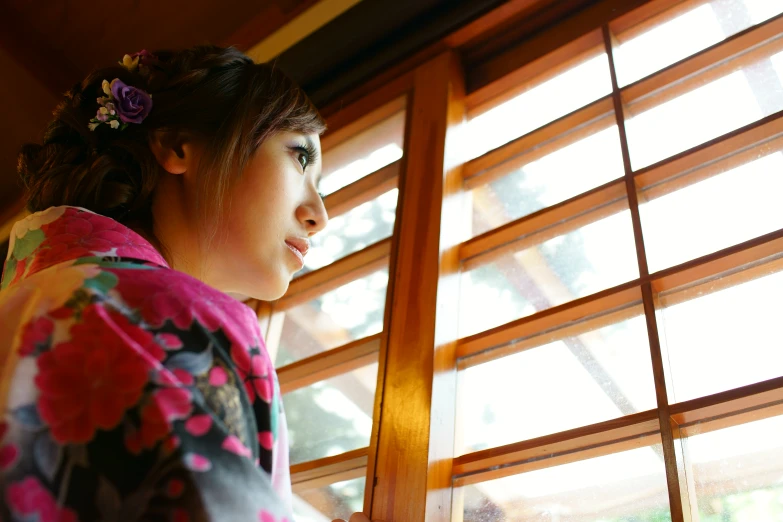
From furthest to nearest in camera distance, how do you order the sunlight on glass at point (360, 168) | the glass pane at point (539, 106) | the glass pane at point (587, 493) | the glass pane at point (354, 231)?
the sunlight on glass at point (360, 168) → the glass pane at point (354, 231) → the glass pane at point (539, 106) → the glass pane at point (587, 493)

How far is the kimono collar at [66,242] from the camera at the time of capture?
0.85 metres

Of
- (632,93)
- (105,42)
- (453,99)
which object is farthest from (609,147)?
(105,42)

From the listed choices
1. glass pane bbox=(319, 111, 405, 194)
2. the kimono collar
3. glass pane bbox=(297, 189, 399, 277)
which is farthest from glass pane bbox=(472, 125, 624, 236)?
the kimono collar

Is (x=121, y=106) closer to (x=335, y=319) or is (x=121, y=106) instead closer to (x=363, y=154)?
(x=335, y=319)

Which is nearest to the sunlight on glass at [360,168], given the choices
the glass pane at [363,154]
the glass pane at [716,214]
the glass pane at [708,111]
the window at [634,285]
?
the glass pane at [363,154]

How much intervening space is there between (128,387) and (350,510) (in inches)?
37.5

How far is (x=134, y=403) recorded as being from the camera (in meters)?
0.62

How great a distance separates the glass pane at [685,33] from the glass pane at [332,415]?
81 cm

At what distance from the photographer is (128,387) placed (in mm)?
630

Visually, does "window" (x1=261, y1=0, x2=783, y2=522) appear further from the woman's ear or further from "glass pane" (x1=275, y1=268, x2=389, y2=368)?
the woman's ear

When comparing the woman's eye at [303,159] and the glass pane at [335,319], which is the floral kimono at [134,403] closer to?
the woman's eye at [303,159]

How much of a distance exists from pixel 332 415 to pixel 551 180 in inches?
25.5

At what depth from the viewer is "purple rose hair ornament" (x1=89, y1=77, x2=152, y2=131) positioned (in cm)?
119

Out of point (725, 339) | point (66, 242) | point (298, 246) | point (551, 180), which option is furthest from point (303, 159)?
point (725, 339)
